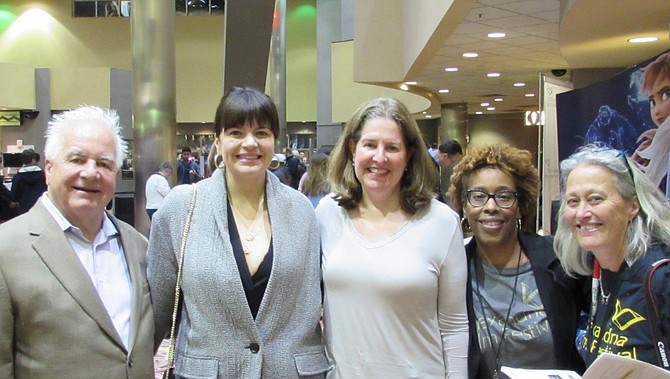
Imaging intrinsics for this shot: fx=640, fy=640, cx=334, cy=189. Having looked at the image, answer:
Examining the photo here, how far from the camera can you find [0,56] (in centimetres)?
2369

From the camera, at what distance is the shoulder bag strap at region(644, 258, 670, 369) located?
1.75 m

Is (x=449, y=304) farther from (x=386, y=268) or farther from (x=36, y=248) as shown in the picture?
(x=36, y=248)

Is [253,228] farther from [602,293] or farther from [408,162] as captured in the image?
[602,293]

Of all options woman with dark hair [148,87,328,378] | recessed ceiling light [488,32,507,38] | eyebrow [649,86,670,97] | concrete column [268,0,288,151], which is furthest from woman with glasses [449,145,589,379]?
concrete column [268,0,288,151]

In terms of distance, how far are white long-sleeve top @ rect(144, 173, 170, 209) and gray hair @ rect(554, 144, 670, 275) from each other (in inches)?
317

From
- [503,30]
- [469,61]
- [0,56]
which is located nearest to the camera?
[503,30]

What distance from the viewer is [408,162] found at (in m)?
2.44

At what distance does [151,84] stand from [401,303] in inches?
350

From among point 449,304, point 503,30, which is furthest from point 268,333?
point 503,30

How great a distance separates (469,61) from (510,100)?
23.8 feet

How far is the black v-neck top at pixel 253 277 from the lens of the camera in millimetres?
2209

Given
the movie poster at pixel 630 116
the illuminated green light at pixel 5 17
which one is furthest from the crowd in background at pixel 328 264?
the illuminated green light at pixel 5 17

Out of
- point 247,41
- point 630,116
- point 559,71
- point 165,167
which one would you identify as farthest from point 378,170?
point 559,71

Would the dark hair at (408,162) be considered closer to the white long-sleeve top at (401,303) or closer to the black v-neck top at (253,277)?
the white long-sleeve top at (401,303)
